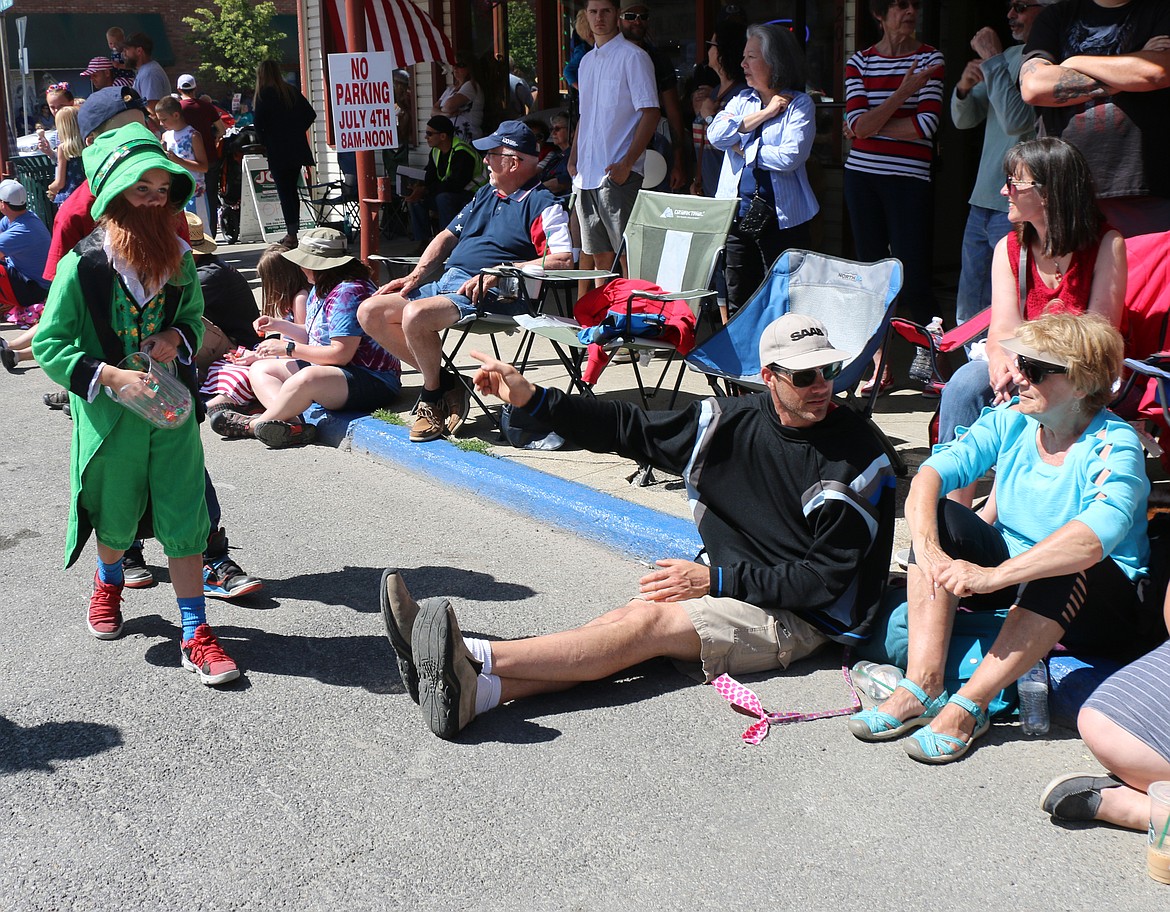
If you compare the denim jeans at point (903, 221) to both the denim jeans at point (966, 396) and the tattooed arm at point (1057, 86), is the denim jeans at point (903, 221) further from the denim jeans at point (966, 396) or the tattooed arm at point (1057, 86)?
the denim jeans at point (966, 396)

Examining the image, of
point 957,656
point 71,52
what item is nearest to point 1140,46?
point 957,656

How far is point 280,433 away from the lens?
684cm

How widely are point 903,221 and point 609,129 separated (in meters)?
1.89

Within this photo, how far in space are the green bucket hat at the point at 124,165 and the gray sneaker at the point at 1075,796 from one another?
306cm

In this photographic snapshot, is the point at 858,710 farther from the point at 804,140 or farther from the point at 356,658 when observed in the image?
the point at 804,140

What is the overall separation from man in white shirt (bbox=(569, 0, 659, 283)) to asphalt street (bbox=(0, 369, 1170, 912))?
3636 millimetres

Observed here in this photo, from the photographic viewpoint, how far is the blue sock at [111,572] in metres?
4.41

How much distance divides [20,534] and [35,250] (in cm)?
539

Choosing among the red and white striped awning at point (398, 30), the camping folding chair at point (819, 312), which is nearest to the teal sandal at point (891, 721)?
the camping folding chair at point (819, 312)

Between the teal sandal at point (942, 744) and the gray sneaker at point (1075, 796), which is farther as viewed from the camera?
the teal sandal at point (942, 744)

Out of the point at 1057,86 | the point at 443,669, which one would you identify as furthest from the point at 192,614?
the point at 1057,86

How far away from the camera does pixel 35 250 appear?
10.2m

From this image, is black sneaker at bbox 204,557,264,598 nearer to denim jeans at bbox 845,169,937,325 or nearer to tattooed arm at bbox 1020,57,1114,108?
Answer: tattooed arm at bbox 1020,57,1114,108

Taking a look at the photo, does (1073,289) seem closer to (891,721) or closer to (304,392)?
(891,721)
